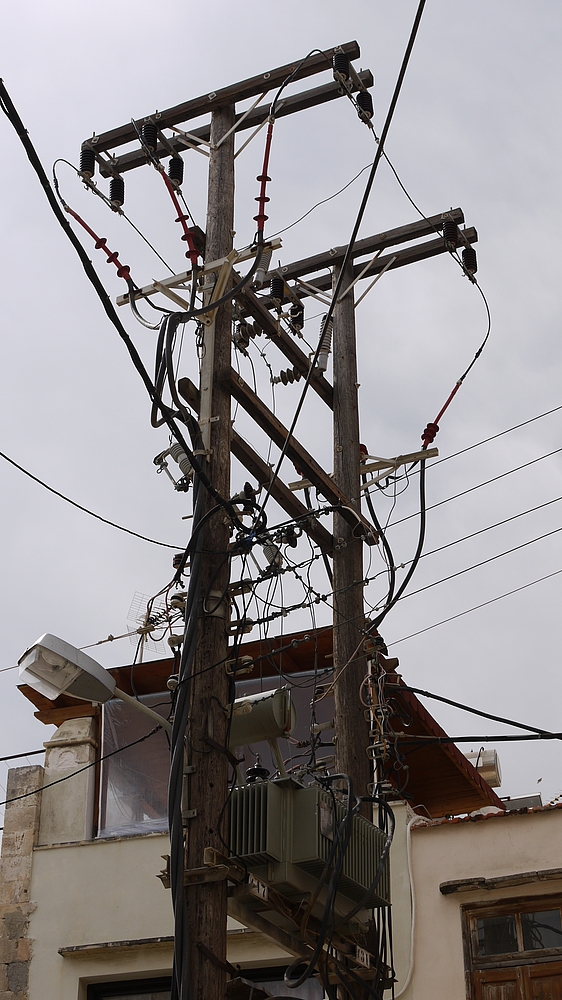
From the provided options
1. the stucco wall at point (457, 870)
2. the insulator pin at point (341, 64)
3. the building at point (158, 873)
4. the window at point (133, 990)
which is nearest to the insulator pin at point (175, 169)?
the insulator pin at point (341, 64)

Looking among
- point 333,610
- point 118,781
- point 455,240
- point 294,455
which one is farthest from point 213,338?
point 118,781

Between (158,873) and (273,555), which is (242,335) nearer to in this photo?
(273,555)

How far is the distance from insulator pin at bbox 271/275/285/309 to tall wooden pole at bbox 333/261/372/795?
0.82 metres

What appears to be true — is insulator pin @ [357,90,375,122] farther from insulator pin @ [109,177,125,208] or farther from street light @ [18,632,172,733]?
street light @ [18,632,172,733]

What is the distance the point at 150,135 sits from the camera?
10.1 meters

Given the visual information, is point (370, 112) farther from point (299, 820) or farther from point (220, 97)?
point (299, 820)

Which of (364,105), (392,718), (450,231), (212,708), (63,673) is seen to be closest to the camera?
(212,708)

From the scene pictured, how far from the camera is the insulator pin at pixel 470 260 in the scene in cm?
1181

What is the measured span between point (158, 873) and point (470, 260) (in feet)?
24.1

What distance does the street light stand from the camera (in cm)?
720

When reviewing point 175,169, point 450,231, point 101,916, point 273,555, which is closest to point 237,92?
point 175,169

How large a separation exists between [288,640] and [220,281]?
6570 millimetres

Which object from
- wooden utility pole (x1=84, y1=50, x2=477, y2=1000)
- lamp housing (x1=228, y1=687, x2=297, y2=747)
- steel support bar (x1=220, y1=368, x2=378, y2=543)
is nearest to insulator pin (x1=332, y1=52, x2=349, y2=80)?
wooden utility pole (x1=84, y1=50, x2=477, y2=1000)

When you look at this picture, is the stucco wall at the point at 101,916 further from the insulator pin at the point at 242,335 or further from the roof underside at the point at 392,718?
the insulator pin at the point at 242,335
